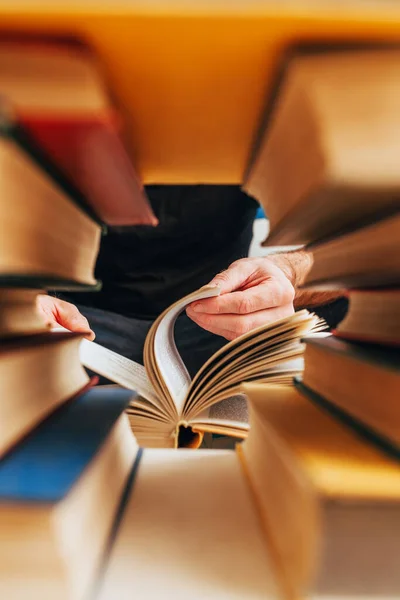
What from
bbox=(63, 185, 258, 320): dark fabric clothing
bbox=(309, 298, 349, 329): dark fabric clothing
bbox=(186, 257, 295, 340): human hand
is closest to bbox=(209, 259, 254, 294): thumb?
bbox=(186, 257, 295, 340): human hand

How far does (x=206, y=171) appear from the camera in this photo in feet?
1.47

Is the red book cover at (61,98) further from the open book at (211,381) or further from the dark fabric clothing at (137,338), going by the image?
the dark fabric clothing at (137,338)

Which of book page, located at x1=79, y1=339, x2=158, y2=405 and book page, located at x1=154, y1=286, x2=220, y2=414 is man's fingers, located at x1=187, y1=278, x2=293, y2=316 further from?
book page, located at x1=79, y1=339, x2=158, y2=405

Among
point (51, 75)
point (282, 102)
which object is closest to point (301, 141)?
point (282, 102)

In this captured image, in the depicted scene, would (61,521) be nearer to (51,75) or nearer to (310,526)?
(310,526)

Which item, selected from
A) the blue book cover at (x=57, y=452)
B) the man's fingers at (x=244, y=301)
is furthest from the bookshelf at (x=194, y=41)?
the man's fingers at (x=244, y=301)

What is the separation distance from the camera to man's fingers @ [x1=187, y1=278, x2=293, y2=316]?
0.79 meters

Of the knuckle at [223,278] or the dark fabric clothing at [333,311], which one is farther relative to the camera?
the dark fabric clothing at [333,311]

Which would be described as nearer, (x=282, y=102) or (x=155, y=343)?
(x=282, y=102)

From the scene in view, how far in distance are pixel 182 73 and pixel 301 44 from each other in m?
0.07

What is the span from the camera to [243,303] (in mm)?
802

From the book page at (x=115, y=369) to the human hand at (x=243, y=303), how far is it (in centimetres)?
17

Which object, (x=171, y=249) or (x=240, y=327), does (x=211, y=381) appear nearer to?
(x=240, y=327)

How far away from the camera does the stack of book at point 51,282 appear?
0.79ft
